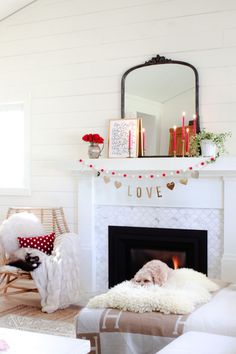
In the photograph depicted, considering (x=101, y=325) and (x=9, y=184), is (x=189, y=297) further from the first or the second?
(x=9, y=184)

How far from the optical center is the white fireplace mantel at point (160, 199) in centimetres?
468

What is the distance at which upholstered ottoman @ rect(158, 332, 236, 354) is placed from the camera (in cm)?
242

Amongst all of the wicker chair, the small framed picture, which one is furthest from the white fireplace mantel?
the wicker chair

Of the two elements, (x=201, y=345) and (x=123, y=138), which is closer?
(x=201, y=345)

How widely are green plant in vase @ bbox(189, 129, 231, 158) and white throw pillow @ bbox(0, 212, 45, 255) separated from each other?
1.59 meters

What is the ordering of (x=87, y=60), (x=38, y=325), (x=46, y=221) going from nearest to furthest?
1. (x=38, y=325)
2. (x=87, y=60)
3. (x=46, y=221)

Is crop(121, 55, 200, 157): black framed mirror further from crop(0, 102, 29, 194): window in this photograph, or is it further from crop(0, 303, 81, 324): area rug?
crop(0, 303, 81, 324): area rug

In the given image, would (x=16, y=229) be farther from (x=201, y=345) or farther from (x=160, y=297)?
(x=201, y=345)

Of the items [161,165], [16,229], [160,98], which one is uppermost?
[160,98]

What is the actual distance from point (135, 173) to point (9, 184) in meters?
1.52

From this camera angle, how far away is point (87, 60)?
5.36 m

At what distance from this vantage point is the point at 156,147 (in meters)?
4.99

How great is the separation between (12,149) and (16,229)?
1.08 meters

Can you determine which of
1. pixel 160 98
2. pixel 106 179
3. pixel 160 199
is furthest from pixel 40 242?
pixel 160 98
